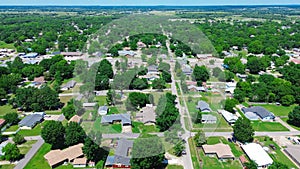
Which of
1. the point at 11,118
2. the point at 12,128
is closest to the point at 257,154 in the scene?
the point at 12,128

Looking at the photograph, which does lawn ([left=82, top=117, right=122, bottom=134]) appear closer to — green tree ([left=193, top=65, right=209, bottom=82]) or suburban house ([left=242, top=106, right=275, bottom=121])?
suburban house ([left=242, top=106, right=275, bottom=121])

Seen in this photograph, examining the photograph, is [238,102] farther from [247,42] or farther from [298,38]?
[298,38]

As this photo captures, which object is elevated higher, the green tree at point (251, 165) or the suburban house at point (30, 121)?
the green tree at point (251, 165)

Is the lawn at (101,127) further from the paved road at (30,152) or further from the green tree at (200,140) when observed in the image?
the green tree at (200,140)

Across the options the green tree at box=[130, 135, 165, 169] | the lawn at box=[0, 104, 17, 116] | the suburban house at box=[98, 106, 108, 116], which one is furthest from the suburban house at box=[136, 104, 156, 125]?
the lawn at box=[0, 104, 17, 116]

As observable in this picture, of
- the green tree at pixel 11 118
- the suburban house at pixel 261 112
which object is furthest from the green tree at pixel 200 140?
the green tree at pixel 11 118

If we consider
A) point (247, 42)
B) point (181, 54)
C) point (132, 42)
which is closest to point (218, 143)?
point (181, 54)
